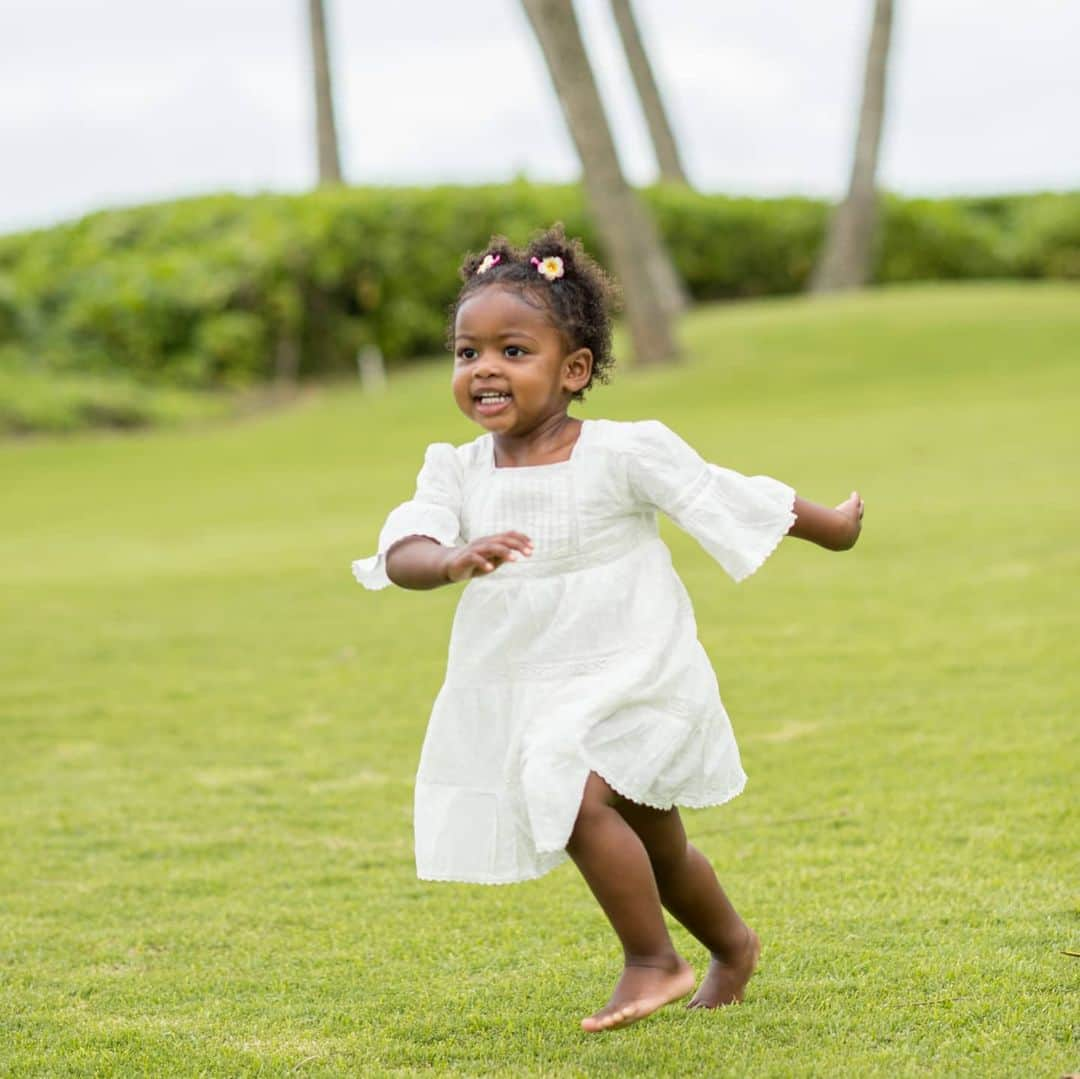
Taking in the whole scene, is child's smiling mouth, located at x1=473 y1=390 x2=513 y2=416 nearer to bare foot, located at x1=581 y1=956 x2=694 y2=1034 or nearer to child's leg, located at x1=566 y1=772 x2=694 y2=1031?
child's leg, located at x1=566 y1=772 x2=694 y2=1031

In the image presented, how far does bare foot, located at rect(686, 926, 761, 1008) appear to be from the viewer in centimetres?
374

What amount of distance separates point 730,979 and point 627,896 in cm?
48

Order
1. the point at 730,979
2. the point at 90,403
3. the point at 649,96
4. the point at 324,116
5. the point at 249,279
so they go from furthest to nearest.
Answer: the point at 649,96
the point at 324,116
the point at 249,279
the point at 90,403
the point at 730,979

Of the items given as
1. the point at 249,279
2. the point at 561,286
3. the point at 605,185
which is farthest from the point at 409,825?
the point at 249,279

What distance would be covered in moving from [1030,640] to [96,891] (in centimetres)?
430

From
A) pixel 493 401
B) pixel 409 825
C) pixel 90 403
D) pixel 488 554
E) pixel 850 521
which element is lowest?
pixel 90 403

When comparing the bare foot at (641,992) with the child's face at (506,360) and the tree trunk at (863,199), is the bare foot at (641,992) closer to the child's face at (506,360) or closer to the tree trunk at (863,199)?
the child's face at (506,360)

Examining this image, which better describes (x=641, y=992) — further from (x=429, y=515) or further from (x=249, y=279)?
(x=249, y=279)

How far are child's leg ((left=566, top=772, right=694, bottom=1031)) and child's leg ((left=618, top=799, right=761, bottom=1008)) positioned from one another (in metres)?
0.13

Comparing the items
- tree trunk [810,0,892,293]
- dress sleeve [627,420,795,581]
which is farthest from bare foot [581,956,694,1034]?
tree trunk [810,0,892,293]

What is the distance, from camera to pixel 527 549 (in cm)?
327

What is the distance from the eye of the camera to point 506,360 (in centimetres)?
359

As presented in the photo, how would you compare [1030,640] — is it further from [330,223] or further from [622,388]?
[330,223]

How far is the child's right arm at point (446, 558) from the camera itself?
323cm
